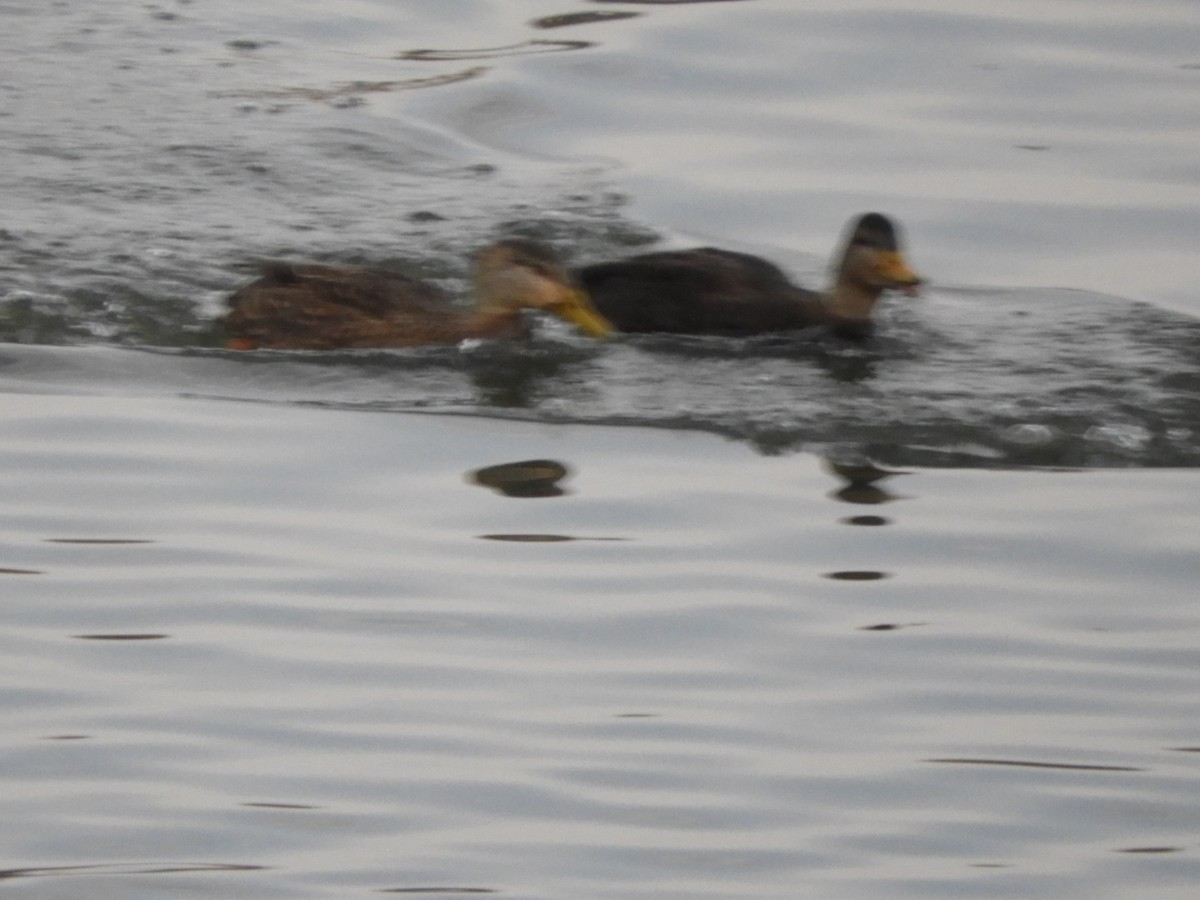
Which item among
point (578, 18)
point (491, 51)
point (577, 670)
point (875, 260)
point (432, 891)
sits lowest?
point (432, 891)

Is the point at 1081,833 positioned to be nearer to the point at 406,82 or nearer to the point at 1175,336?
the point at 1175,336

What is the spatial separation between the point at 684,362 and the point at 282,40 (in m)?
6.66

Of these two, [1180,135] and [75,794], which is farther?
[1180,135]

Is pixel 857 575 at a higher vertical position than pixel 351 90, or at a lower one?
lower

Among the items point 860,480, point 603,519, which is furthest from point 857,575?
point 860,480

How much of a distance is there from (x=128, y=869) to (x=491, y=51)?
37.6 ft

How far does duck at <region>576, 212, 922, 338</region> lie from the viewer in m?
11.2

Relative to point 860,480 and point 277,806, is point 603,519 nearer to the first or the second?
point 860,480

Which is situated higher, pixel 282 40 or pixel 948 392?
pixel 282 40

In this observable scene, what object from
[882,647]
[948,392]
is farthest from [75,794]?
[948,392]

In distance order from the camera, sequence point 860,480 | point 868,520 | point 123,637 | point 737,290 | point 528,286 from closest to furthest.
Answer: point 123,637 → point 868,520 → point 860,480 → point 528,286 → point 737,290

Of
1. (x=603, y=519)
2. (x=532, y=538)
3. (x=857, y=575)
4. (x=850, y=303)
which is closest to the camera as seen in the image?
(x=857, y=575)

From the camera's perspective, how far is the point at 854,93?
50.9ft

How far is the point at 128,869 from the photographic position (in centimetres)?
584
